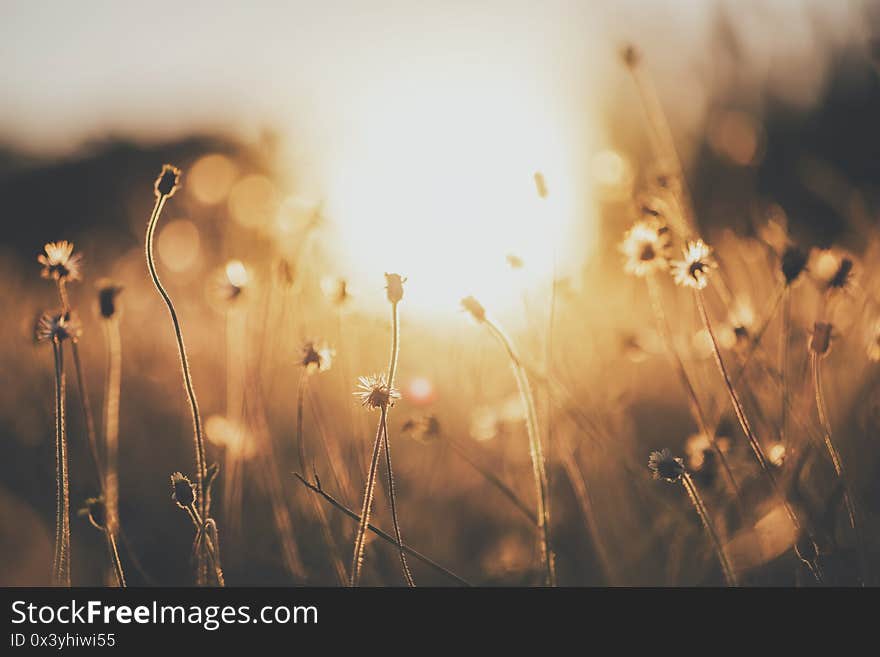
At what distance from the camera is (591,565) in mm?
1969

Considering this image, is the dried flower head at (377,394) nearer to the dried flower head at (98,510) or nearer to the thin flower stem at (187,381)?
the thin flower stem at (187,381)

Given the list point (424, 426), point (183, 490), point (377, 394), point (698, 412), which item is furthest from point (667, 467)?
point (183, 490)

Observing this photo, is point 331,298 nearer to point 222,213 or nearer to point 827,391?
point 827,391

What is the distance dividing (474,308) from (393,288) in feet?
0.64

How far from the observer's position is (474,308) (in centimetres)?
153

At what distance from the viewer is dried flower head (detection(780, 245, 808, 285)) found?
5.49ft

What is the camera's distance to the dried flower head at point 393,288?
142 centimetres

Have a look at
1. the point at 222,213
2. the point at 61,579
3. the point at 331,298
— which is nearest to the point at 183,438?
the point at 331,298


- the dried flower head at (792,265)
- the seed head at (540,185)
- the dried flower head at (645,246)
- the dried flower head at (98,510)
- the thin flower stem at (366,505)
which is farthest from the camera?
the seed head at (540,185)

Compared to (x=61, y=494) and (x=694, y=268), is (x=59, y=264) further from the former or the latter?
(x=694, y=268)

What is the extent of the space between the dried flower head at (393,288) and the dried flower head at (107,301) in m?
0.59

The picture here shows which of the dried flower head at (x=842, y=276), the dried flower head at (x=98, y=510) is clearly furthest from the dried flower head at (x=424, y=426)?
the dried flower head at (x=842, y=276)

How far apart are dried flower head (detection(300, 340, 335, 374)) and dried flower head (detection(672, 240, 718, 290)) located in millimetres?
761
